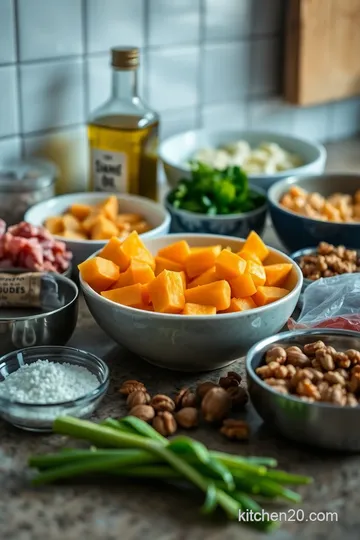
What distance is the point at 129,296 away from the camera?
4.00ft

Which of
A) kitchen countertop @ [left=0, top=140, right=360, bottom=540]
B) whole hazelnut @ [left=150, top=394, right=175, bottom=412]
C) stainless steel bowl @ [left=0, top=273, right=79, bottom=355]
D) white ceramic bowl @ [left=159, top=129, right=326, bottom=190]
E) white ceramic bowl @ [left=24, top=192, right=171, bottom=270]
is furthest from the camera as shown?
white ceramic bowl @ [left=159, top=129, right=326, bottom=190]

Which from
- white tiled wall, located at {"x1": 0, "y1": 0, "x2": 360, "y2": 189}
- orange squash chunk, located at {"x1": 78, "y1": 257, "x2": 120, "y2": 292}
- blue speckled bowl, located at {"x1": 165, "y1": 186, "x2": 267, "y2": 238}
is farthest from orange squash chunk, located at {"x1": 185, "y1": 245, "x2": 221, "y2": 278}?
white tiled wall, located at {"x1": 0, "y1": 0, "x2": 360, "y2": 189}

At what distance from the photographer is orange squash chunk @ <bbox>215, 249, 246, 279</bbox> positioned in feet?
3.99

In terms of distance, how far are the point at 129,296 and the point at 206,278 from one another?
4.5 inches

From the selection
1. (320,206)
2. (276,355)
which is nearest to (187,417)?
(276,355)

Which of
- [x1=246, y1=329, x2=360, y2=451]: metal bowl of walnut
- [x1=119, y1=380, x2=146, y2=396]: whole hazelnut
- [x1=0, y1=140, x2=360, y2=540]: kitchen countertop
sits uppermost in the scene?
[x1=246, y1=329, x2=360, y2=451]: metal bowl of walnut

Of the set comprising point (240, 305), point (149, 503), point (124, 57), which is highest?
point (124, 57)

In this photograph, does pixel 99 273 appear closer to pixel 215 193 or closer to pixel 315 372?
pixel 315 372

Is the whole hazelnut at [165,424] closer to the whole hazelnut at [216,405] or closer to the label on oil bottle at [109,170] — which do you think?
the whole hazelnut at [216,405]

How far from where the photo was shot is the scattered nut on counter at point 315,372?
106cm

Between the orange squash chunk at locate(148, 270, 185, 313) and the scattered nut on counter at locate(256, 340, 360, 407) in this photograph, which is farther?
the orange squash chunk at locate(148, 270, 185, 313)

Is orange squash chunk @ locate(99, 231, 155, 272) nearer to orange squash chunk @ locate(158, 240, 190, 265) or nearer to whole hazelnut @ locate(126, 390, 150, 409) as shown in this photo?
orange squash chunk @ locate(158, 240, 190, 265)

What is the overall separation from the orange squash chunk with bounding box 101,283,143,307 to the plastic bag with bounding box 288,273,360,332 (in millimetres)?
249

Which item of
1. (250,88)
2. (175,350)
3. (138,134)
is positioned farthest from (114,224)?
(250,88)
